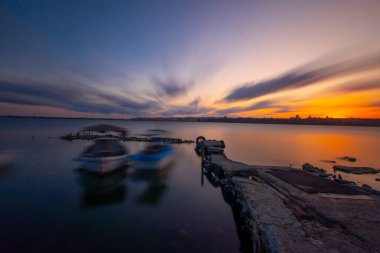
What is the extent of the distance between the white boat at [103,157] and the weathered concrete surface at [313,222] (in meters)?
11.0

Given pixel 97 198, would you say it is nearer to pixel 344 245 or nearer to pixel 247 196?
pixel 247 196

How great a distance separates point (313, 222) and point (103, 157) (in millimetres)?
14381

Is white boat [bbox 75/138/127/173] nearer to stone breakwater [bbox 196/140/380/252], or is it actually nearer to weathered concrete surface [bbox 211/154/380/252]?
stone breakwater [bbox 196/140/380/252]

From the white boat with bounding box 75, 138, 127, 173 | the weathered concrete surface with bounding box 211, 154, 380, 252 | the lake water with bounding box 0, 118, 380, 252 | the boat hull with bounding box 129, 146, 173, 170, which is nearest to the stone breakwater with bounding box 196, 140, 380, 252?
the weathered concrete surface with bounding box 211, 154, 380, 252

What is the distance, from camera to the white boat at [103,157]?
14512mm

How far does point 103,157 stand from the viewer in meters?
14.9

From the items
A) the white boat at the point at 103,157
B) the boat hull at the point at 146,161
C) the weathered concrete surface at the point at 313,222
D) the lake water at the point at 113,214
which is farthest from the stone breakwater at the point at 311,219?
the white boat at the point at 103,157

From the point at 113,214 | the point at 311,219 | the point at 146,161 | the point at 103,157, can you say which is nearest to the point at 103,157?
the point at 103,157

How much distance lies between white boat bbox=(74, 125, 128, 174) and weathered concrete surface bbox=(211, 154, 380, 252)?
11.0m

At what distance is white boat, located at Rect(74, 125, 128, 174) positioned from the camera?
1451 cm

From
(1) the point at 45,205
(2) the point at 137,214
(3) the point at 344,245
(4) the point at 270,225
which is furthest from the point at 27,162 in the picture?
(3) the point at 344,245

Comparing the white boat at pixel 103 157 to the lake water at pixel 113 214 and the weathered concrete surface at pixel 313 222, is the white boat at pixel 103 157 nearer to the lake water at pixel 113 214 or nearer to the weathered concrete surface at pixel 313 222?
the lake water at pixel 113 214

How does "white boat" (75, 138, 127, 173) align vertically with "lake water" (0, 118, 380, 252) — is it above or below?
above

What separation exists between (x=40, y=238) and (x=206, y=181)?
13.0 m
